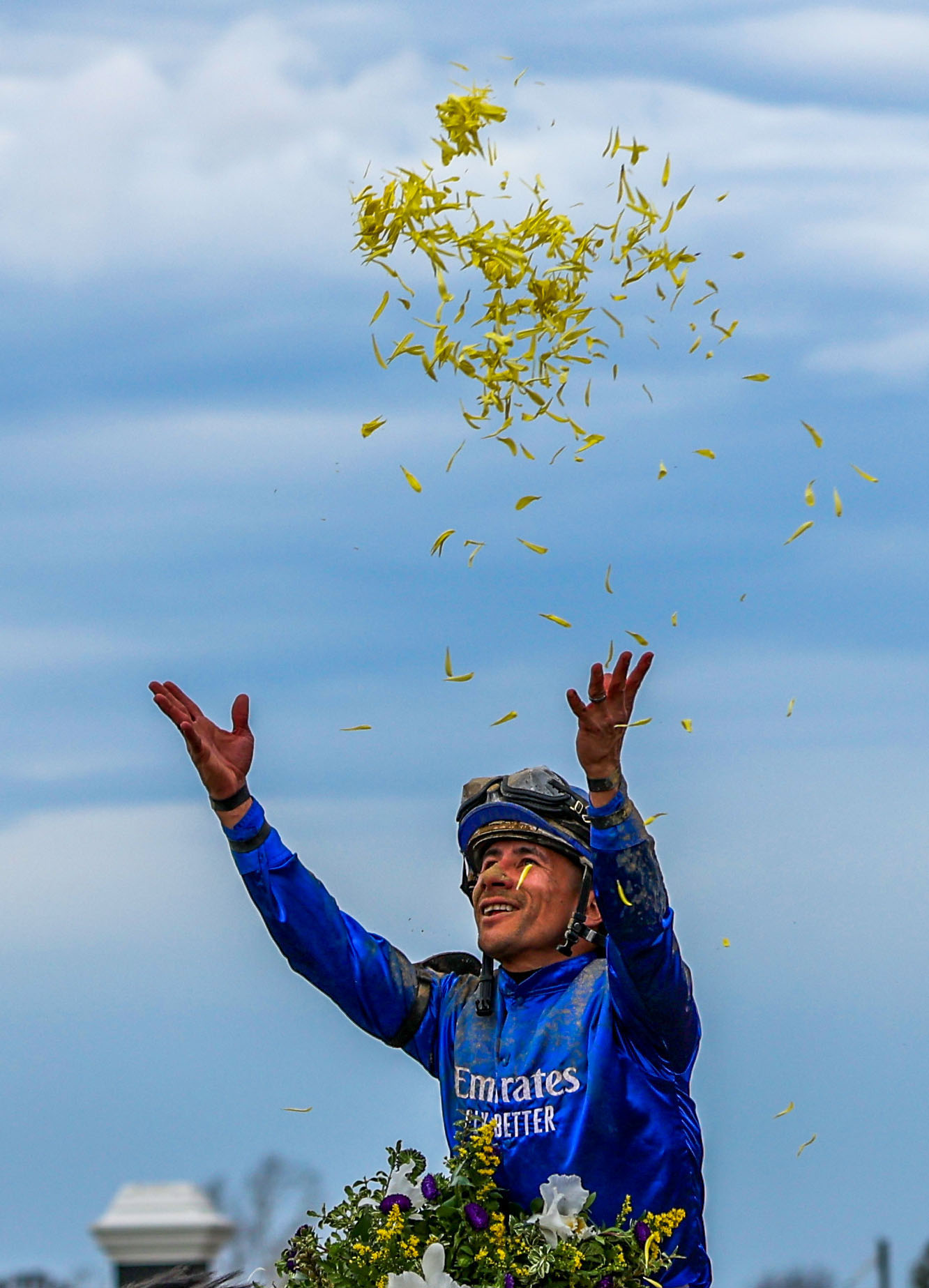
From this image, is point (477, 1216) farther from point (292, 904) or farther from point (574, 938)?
point (292, 904)

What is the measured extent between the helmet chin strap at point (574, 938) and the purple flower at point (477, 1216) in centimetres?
76

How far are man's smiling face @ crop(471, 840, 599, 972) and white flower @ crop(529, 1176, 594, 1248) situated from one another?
0.69 metres

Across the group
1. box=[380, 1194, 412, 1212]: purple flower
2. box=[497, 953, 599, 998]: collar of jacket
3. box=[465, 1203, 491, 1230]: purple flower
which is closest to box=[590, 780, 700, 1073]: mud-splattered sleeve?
box=[497, 953, 599, 998]: collar of jacket

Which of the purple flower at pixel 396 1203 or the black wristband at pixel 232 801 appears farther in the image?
the black wristband at pixel 232 801

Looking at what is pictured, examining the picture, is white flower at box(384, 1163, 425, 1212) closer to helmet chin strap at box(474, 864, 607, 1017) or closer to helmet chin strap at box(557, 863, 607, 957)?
helmet chin strap at box(474, 864, 607, 1017)

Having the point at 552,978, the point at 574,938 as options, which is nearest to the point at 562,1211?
the point at 552,978

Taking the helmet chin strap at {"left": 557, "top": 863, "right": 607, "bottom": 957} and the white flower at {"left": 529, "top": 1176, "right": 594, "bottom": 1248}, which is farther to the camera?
the helmet chin strap at {"left": 557, "top": 863, "right": 607, "bottom": 957}

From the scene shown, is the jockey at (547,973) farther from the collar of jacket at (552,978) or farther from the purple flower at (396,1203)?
the purple flower at (396,1203)

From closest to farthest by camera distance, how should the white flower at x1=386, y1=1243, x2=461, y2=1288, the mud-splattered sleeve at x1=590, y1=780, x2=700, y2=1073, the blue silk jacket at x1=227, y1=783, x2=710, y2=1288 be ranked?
the white flower at x1=386, y1=1243, x2=461, y2=1288
the mud-splattered sleeve at x1=590, y1=780, x2=700, y2=1073
the blue silk jacket at x1=227, y1=783, x2=710, y2=1288

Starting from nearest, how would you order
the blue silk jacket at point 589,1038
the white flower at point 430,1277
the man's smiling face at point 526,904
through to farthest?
1. the white flower at point 430,1277
2. the blue silk jacket at point 589,1038
3. the man's smiling face at point 526,904

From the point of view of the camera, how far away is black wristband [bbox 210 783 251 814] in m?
6.10

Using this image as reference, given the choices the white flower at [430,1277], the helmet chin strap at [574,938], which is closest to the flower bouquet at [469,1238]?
the white flower at [430,1277]

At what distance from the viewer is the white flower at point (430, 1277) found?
209 inches

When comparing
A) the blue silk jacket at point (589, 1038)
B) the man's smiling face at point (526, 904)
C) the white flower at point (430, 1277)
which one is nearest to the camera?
the white flower at point (430, 1277)
